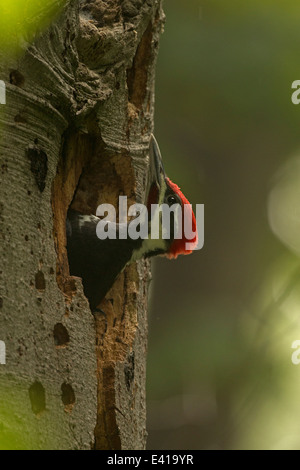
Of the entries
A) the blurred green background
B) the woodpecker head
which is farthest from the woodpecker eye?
the blurred green background

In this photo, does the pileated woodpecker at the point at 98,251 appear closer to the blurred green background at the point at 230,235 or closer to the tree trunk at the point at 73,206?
the tree trunk at the point at 73,206

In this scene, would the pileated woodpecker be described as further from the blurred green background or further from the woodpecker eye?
the blurred green background

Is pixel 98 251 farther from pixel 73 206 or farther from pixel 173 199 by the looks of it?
pixel 173 199

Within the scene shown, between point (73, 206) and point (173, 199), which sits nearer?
point (73, 206)

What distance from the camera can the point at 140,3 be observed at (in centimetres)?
267

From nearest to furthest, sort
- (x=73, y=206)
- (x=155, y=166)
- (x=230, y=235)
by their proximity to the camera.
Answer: (x=73, y=206), (x=155, y=166), (x=230, y=235)

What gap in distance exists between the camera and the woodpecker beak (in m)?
2.87

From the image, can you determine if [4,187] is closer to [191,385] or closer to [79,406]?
[79,406]

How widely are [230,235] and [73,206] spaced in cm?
264

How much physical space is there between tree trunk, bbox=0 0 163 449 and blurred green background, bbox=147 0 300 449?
1.12 meters

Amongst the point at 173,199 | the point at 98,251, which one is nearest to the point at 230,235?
the point at 173,199

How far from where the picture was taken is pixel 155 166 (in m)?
2.92

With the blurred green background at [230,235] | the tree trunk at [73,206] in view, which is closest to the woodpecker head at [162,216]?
the tree trunk at [73,206]
